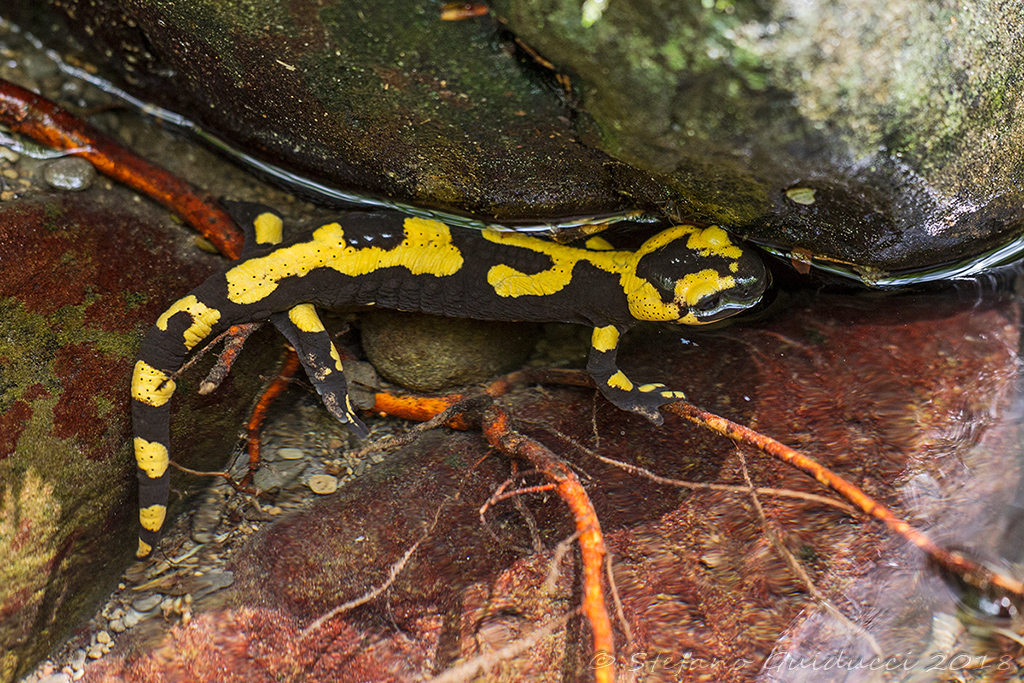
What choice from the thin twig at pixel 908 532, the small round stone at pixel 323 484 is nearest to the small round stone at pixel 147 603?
the small round stone at pixel 323 484

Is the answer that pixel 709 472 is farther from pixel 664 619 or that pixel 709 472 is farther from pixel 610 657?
pixel 610 657

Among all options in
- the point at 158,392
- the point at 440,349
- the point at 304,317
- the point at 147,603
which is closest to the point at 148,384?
the point at 158,392

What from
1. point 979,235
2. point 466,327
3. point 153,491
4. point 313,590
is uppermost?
point 979,235

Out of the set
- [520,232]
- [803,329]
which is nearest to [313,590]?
[520,232]

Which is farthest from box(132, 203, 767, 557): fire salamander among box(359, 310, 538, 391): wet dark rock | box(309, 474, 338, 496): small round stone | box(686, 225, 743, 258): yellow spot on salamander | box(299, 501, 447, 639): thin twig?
box(299, 501, 447, 639): thin twig

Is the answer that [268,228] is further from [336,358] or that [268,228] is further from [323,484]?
[323,484]

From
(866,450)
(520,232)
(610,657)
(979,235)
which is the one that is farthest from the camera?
(520,232)
